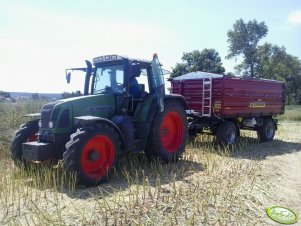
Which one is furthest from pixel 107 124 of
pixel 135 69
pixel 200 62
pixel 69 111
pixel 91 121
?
pixel 200 62

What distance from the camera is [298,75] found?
50.8m

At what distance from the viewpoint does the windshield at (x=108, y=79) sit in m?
7.02

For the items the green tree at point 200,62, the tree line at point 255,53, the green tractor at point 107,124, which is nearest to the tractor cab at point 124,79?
the green tractor at point 107,124

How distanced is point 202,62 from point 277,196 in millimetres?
31786

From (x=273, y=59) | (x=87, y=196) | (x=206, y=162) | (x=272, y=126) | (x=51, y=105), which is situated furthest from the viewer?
(x=273, y=59)

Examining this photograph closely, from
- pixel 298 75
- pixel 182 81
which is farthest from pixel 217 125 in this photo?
pixel 298 75

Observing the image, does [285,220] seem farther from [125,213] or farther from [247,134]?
[247,134]

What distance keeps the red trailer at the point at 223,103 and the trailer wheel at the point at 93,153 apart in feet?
14.5

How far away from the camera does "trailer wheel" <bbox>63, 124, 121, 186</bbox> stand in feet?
17.6

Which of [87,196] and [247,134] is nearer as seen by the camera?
[87,196]

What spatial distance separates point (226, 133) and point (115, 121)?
4.60m
